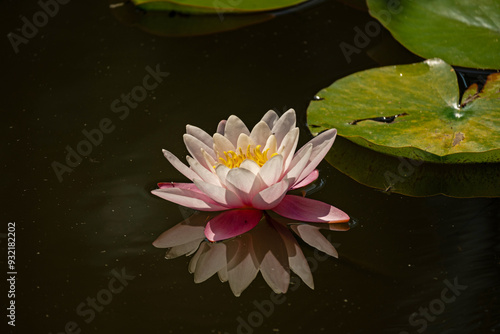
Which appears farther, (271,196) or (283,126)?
(283,126)

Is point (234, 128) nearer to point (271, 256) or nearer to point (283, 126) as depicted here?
point (283, 126)

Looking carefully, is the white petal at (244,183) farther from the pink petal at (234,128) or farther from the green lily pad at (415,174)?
the green lily pad at (415,174)

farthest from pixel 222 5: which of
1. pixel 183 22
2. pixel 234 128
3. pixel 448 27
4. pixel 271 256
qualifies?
pixel 271 256

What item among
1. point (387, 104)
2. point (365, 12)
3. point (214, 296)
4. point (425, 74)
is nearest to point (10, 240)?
point (214, 296)

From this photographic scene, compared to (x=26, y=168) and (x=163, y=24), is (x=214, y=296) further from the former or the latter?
(x=163, y=24)

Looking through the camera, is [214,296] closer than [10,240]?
Yes

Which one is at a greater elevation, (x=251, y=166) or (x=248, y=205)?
(x=251, y=166)

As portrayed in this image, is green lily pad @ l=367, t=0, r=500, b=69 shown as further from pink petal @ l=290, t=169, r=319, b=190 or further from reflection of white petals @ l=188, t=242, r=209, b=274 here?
reflection of white petals @ l=188, t=242, r=209, b=274
